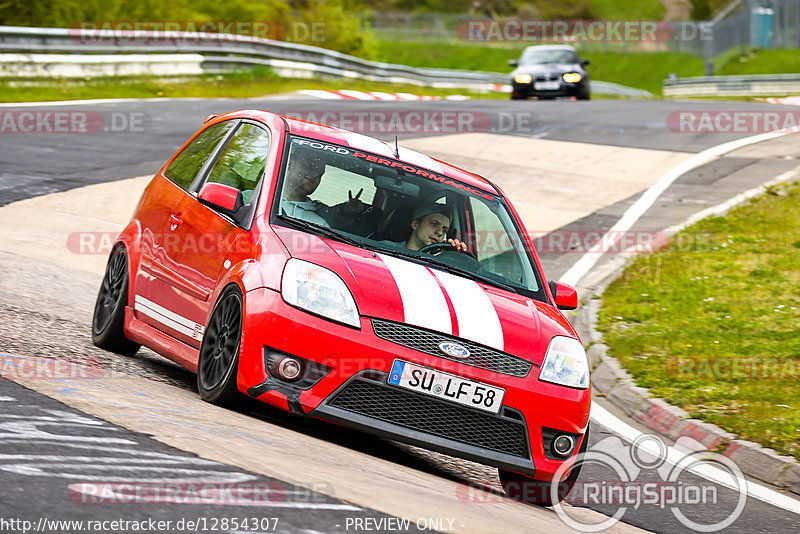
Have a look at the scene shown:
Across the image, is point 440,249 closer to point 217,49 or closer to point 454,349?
point 454,349

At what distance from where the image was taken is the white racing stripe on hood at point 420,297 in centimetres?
507

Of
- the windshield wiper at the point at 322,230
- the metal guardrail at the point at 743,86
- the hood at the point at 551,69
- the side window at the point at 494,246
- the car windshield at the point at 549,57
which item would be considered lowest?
the metal guardrail at the point at 743,86

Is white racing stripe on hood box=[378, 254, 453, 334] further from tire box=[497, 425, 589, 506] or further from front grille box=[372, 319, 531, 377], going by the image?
tire box=[497, 425, 589, 506]

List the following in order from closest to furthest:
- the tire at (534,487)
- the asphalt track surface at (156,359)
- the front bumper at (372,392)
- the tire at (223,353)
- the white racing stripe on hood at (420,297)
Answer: the asphalt track surface at (156,359) → the front bumper at (372,392) → the white racing stripe on hood at (420,297) → the tire at (223,353) → the tire at (534,487)

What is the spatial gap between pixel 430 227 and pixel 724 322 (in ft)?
14.6

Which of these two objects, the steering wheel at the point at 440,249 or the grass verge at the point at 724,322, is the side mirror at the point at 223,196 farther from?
the grass verge at the point at 724,322

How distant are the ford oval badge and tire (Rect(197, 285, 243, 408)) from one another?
0.96 meters

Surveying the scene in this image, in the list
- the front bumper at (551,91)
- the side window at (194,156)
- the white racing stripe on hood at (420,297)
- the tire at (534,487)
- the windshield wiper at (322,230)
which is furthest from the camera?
the front bumper at (551,91)

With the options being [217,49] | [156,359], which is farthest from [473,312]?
[217,49]

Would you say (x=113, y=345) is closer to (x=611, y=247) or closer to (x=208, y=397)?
(x=208, y=397)

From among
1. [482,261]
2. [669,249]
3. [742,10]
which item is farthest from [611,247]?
[742,10]

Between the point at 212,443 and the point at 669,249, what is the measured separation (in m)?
9.04

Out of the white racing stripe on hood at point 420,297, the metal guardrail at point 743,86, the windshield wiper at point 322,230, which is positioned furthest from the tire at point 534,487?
the metal guardrail at point 743,86

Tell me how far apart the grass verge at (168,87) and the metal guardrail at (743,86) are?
11615 mm
